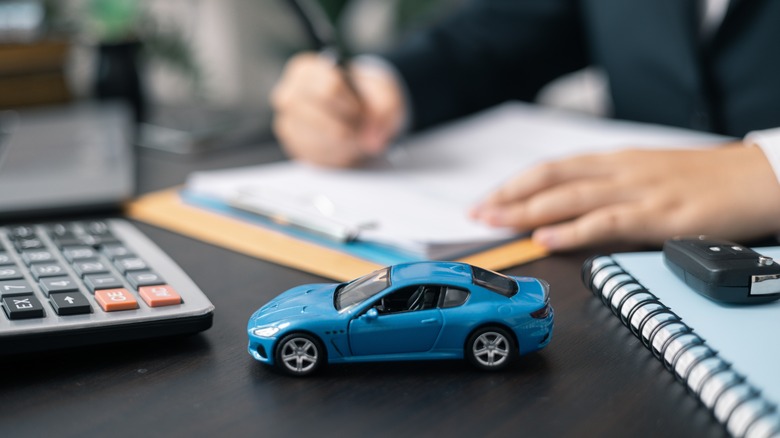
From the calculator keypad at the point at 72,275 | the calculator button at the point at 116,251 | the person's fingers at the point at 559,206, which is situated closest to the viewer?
the calculator keypad at the point at 72,275

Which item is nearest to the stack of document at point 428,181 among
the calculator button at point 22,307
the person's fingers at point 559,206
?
the person's fingers at point 559,206

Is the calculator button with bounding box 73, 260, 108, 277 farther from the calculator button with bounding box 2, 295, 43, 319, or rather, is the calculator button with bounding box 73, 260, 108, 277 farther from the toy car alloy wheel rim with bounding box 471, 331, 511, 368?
the toy car alloy wheel rim with bounding box 471, 331, 511, 368

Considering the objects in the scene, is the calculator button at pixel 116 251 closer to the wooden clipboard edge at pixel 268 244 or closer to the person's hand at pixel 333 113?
the wooden clipboard edge at pixel 268 244

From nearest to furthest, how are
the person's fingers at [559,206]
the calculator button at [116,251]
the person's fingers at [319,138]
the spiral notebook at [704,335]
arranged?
the spiral notebook at [704,335] → the calculator button at [116,251] → the person's fingers at [559,206] → the person's fingers at [319,138]

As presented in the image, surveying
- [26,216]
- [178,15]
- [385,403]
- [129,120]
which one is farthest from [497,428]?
[178,15]

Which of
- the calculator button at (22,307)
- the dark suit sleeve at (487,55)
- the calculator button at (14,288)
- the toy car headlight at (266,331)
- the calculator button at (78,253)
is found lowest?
the calculator button at (78,253)

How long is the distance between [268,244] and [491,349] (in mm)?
290

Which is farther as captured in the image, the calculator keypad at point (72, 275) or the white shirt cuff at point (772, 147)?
the white shirt cuff at point (772, 147)

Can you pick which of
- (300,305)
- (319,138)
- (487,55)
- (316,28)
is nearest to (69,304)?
(300,305)

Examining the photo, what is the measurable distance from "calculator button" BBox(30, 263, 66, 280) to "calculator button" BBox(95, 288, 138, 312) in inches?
2.0

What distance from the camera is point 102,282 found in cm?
49

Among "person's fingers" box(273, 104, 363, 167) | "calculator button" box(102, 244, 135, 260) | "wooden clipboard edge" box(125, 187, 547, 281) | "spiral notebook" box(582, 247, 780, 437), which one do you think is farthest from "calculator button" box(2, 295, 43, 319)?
"person's fingers" box(273, 104, 363, 167)

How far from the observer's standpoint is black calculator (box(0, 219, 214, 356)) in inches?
17.2

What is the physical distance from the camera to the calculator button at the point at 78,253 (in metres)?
0.54
